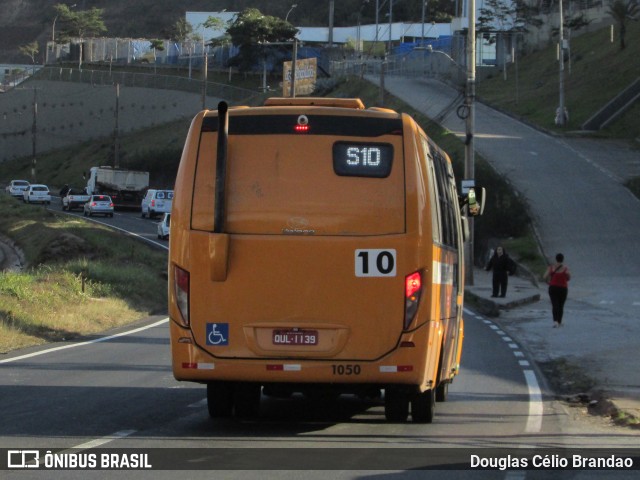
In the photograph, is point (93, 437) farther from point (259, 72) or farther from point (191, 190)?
point (259, 72)

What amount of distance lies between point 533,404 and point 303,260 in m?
4.87

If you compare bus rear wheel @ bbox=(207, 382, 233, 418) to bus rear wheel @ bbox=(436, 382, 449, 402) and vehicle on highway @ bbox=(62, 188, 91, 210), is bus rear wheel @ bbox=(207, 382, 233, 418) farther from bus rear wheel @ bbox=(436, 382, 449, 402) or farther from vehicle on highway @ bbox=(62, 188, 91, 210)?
vehicle on highway @ bbox=(62, 188, 91, 210)

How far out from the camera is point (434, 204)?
11047mm

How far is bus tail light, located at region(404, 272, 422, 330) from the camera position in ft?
34.4

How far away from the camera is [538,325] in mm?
26766

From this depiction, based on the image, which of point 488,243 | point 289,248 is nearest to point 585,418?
point 289,248

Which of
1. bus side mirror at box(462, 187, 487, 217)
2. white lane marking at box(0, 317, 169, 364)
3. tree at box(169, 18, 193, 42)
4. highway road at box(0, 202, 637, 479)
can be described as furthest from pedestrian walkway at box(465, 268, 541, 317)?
tree at box(169, 18, 193, 42)

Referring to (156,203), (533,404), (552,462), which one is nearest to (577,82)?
(156,203)

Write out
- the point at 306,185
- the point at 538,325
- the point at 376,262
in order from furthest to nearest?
1. the point at 538,325
2. the point at 306,185
3. the point at 376,262

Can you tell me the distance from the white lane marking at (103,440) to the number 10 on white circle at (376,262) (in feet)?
8.77

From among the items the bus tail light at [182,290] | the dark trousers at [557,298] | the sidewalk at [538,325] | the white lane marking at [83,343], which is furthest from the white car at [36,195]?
the bus tail light at [182,290]

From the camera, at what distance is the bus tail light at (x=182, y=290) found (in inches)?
419

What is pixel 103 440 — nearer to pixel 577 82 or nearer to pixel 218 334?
pixel 218 334

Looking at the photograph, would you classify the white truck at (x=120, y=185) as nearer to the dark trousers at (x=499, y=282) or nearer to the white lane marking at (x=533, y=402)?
the dark trousers at (x=499, y=282)
